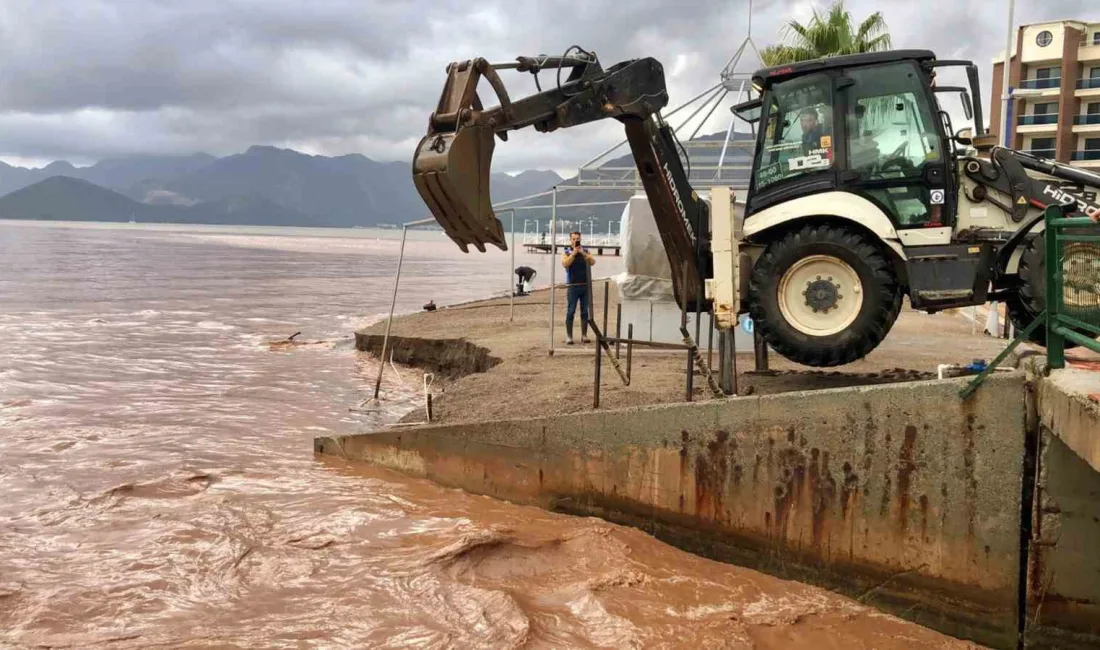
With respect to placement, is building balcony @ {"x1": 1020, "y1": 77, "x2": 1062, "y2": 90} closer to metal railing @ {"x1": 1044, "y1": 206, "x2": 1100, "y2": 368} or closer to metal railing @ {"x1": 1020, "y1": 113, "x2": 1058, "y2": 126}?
metal railing @ {"x1": 1020, "y1": 113, "x2": 1058, "y2": 126}

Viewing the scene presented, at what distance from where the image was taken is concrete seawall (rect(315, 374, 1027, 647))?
5379 mm

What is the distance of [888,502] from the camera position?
565 cm

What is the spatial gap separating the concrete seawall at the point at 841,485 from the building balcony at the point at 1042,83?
191 feet

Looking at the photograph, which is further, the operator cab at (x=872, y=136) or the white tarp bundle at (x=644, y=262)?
the white tarp bundle at (x=644, y=262)

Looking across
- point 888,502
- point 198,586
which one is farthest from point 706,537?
point 198,586

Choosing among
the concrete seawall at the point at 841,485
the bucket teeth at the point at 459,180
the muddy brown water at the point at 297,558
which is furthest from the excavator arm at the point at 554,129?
the muddy brown water at the point at 297,558

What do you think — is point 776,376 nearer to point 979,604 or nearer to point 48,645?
point 979,604

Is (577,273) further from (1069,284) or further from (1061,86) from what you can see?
(1061,86)

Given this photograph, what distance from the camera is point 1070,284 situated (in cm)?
493

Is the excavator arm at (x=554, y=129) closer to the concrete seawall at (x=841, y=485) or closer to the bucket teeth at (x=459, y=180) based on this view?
the bucket teeth at (x=459, y=180)

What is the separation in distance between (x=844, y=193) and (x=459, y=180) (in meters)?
3.33

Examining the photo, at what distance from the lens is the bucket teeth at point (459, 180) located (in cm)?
654

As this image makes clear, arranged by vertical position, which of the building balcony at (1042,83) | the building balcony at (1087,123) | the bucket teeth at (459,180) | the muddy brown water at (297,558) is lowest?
the muddy brown water at (297,558)

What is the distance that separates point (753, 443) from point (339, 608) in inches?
122
